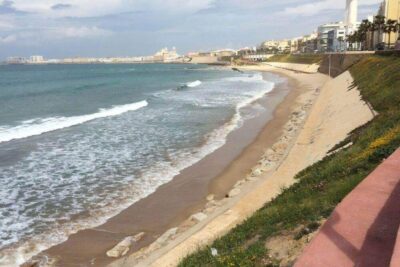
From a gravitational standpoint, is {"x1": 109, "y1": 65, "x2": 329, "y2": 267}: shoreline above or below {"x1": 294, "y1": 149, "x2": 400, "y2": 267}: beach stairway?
below

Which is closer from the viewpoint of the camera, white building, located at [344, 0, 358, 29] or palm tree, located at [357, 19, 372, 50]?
palm tree, located at [357, 19, 372, 50]

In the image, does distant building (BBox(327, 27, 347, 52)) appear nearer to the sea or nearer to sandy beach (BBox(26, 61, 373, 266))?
the sea

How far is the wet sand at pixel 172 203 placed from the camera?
1088cm

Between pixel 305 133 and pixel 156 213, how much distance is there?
12038mm

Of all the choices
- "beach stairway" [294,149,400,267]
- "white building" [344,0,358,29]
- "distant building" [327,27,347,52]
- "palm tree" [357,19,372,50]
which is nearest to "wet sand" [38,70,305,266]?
"beach stairway" [294,149,400,267]

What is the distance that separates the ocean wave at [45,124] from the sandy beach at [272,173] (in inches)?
618

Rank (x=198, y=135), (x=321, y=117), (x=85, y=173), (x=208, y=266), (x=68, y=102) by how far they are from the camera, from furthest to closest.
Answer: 1. (x=68, y=102)
2. (x=321, y=117)
3. (x=198, y=135)
4. (x=85, y=173)
5. (x=208, y=266)

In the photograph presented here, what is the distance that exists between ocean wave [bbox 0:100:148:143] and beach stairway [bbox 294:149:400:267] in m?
22.8

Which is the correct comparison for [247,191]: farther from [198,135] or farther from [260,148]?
[198,135]

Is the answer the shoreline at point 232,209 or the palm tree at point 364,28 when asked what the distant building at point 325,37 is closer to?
the palm tree at point 364,28

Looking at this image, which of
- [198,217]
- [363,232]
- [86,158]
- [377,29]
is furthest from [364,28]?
[363,232]

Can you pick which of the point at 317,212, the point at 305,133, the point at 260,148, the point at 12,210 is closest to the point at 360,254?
the point at 317,212

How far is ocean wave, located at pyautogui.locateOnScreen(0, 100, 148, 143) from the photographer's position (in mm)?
26828

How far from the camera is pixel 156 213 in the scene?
13.3 meters
